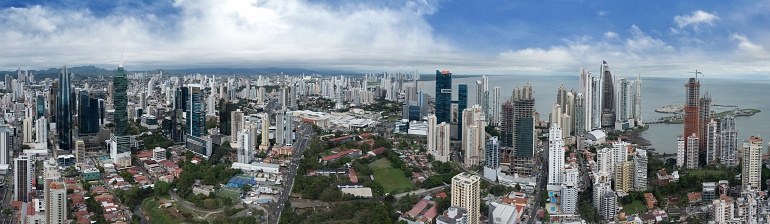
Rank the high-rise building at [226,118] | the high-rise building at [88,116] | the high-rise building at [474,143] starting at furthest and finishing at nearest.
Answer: the high-rise building at [226,118] → the high-rise building at [88,116] → the high-rise building at [474,143]

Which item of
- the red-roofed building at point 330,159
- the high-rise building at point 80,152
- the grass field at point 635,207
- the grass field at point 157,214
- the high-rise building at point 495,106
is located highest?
the high-rise building at point 495,106

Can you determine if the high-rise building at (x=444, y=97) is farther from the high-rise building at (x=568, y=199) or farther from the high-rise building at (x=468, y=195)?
the high-rise building at (x=468, y=195)

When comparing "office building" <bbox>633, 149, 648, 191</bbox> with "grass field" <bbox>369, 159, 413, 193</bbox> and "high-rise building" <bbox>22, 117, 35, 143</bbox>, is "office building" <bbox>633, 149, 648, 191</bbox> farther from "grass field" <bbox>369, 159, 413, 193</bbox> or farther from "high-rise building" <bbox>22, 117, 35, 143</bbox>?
"high-rise building" <bbox>22, 117, 35, 143</bbox>

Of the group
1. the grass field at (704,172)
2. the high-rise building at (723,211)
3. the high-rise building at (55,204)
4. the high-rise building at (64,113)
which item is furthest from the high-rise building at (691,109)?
the high-rise building at (64,113)

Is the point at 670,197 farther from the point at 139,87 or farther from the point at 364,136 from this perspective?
the point at 139,87

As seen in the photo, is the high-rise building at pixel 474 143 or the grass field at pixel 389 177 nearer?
the grass field at pixel 389 177

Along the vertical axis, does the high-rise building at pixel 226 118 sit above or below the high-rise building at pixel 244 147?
above

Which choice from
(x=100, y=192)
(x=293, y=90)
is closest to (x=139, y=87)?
(x=293, y=90)
